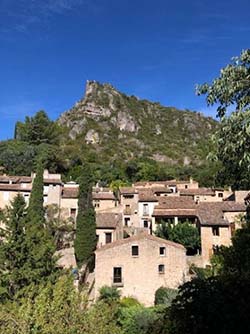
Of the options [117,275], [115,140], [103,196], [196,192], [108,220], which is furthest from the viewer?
[115,140]

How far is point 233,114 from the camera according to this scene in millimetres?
9297

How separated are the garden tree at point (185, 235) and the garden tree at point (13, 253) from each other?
14805 millimetres

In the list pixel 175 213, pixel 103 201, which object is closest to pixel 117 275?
pixel 175 213

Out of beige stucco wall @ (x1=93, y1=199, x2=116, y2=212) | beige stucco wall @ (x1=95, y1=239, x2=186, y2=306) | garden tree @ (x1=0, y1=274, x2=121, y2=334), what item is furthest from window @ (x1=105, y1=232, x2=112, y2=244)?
garden tree @ (x1=0, y1=274, x2=121, y2=334)

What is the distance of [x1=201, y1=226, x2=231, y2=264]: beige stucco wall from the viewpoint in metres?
31.6

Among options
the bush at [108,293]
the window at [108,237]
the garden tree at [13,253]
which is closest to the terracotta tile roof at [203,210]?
the window at [108,237]

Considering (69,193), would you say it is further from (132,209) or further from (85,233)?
(85,233)

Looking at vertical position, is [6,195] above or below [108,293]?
above

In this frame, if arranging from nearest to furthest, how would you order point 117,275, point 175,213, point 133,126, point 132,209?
point 117,275 → point 175,213 → point 132,209 → point 133,126

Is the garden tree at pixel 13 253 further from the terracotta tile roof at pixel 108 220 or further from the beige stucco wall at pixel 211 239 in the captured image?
the beige stucco wall at pixel 211 239

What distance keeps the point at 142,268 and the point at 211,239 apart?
797 cm

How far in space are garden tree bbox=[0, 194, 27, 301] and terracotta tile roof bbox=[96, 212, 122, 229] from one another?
475 inches

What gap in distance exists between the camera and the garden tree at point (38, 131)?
7225 cm

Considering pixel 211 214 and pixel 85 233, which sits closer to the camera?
pixel 85 233
